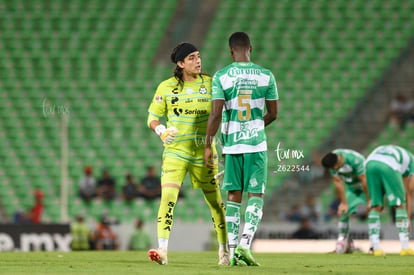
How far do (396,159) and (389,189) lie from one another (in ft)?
1.81

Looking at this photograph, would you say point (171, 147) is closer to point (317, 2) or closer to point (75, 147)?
point (75, 147)

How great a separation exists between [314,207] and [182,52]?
1312 centimetres

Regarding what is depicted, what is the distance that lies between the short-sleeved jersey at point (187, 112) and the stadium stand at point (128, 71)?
1331 cm

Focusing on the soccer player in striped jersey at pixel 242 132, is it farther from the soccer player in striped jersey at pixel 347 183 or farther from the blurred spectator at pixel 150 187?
the blurred spectator at pixel 150 187

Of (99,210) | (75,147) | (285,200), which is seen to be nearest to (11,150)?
(75,147)

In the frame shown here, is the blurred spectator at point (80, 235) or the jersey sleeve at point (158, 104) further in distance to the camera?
the blurred spectator at point (80, 235)

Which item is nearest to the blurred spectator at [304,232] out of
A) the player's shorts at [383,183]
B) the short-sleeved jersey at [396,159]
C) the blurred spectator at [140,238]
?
the blurred spectator at [140,238]

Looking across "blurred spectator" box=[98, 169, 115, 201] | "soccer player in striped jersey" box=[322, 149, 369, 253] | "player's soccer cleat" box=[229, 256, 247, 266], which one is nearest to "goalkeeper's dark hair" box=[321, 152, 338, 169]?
"soccer player in striped jersey" box=[322, 149, 369, 253]

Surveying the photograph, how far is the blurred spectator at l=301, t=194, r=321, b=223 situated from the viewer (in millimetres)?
22922

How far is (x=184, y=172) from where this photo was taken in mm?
10852

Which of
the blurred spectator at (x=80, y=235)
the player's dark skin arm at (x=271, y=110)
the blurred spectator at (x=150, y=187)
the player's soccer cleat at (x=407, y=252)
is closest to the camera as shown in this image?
the player's dark skin arm at (x=271, y=110)

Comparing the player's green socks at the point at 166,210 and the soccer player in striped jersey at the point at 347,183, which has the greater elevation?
the soccer player in striped jersey at the point at 347,183

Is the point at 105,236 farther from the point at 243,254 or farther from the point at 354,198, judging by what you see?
the point at 243,254

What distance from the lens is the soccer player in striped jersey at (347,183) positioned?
15523 millimetres
